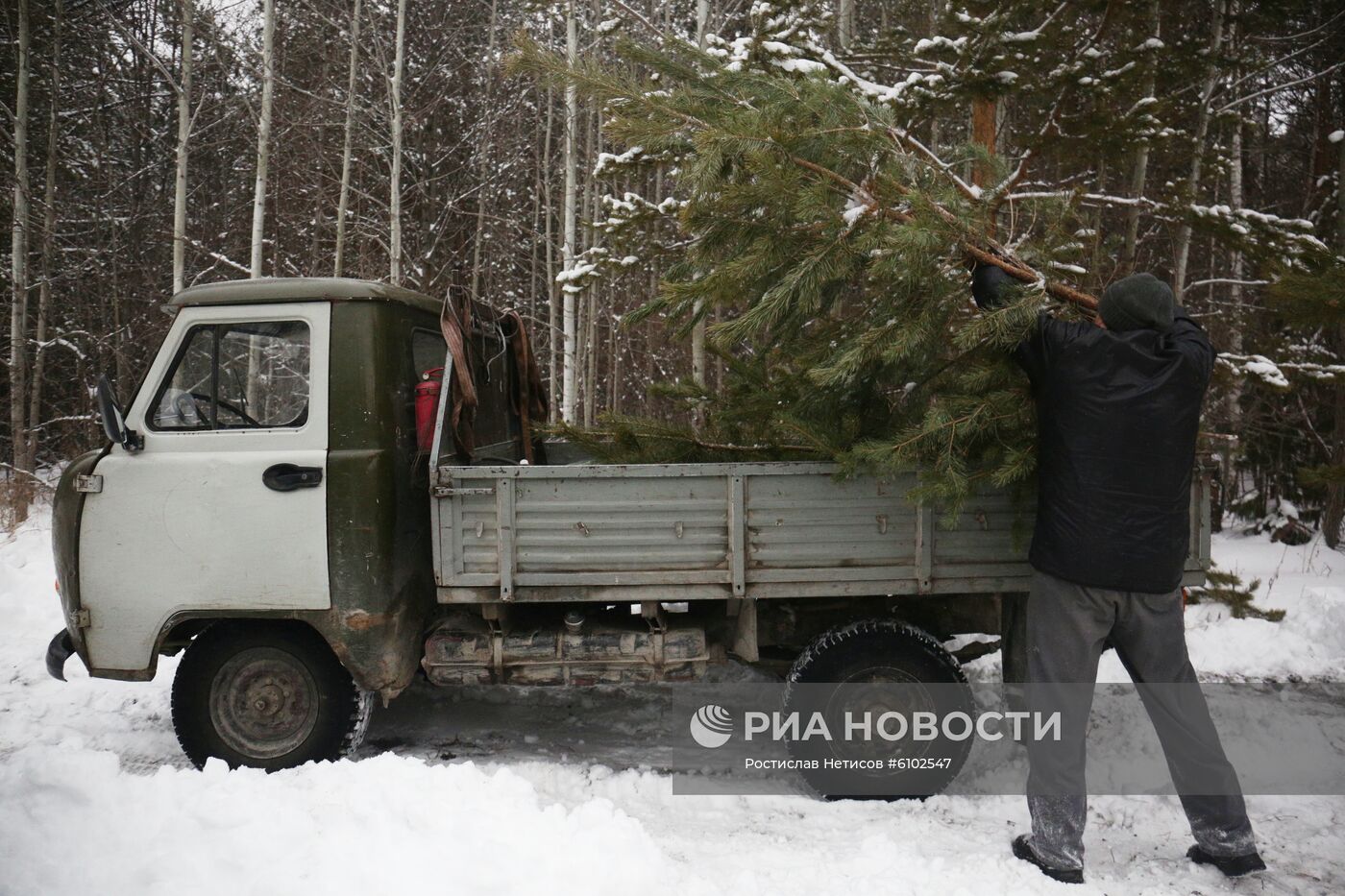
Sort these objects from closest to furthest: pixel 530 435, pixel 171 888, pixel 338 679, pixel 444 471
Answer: pixel 171 888 < pixel 444 471 < pixel 338 679 < pixel 530 435

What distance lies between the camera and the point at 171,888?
2.76m

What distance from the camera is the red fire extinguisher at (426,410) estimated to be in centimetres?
413

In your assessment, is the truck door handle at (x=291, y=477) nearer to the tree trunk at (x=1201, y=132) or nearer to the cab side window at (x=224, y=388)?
the cab side window at (x=224, y=388)

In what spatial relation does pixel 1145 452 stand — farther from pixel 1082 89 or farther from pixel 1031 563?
pixel 1082 89

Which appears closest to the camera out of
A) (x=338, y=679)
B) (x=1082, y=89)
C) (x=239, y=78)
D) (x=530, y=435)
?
(x=338, y=679)

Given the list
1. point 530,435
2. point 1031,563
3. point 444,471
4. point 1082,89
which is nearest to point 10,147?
point 530,435

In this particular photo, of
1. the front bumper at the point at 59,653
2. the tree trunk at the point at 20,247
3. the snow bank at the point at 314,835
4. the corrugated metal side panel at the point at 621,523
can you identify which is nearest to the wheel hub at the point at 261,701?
the snow bank at the point at 314,835

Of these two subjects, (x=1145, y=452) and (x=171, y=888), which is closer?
(x=171, y=888)

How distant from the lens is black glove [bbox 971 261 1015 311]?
3416mm

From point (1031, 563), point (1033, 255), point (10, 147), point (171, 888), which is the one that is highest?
point (10, 147)

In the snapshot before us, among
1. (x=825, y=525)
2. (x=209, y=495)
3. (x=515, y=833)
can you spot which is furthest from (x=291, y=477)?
(x=825, y=525)

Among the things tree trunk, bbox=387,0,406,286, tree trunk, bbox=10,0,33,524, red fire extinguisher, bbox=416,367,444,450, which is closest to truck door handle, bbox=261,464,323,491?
red fire extinguisher, bbox=416,367,444,450

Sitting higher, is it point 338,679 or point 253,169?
point 253,169

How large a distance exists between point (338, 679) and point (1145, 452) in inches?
143
